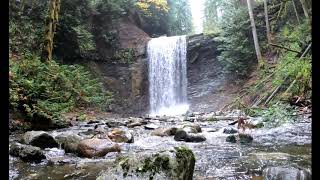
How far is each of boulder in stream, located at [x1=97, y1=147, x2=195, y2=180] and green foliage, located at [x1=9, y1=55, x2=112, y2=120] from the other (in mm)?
6413

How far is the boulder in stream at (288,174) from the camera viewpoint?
333 centimetres

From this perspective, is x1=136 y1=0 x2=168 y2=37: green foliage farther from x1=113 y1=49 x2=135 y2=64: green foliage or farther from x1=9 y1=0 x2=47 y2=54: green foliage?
x1=9 y1=0 x2=47 y2=54: green foliage

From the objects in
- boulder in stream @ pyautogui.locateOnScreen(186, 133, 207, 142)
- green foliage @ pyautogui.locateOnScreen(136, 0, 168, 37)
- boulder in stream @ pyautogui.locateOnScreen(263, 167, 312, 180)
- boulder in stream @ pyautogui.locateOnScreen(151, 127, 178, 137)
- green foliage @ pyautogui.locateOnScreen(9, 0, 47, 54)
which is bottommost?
boulder in stream @ pyautogui.locateOnScreen(151, 127, 178, 137)

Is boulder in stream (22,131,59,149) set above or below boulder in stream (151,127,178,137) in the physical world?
above

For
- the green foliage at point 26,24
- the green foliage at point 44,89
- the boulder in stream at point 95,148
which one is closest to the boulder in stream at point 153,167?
the boulder in stream at point 95,148

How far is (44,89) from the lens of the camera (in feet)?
37.6

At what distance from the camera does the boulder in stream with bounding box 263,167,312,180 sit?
3330mm

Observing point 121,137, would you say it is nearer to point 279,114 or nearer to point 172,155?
point 279,114

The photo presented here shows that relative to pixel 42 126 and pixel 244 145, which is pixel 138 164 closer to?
pixel 244 145

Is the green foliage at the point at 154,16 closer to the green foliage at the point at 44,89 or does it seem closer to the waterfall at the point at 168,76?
the waterfall at the point at 168,76

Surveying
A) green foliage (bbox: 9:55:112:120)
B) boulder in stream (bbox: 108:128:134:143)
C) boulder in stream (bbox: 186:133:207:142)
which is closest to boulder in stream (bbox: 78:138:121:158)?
boulder in stream (bbox: 108:128:134:143)

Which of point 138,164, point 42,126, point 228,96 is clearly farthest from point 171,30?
point 138,164

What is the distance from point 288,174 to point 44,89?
9562mm

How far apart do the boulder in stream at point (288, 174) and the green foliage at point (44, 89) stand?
726cm
